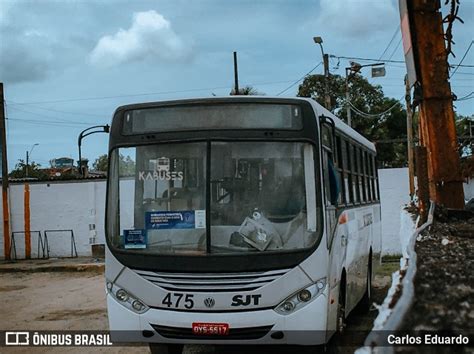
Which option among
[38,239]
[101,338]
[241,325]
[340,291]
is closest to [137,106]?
[241,325]

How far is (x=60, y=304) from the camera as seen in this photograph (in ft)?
39.7

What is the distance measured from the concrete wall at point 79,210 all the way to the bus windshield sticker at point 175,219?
16172 millimetres

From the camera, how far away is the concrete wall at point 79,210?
72.3ft

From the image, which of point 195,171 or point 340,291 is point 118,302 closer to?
point 195,171

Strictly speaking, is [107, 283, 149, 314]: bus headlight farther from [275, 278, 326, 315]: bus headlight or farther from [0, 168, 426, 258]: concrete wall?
[0, 168, 426, 258]: concrete wall

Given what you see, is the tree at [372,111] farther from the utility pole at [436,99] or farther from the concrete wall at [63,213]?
the utility pole at [436,99]

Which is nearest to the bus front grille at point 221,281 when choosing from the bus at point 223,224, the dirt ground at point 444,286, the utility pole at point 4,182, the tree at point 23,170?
the bus at point 223,224

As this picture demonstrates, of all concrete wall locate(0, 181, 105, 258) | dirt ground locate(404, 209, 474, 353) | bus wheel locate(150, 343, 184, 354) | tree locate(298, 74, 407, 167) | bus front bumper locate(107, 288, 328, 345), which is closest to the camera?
dirt ground locate(404, 209, 474, 353)

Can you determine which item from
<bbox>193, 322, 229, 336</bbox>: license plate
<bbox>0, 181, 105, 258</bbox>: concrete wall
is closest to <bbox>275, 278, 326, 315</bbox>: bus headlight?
<bbox>193, 322, 229, 336</bbox>: license plate

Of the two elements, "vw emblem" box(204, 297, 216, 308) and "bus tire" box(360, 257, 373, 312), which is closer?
"vw emblem" box(204, 297, 216, 308)

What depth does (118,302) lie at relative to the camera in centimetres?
614

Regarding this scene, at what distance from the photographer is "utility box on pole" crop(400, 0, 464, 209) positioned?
8023 millimetres

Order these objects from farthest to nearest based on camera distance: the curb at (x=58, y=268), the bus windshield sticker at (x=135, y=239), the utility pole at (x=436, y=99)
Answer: the curb at (x=58, y=268)
the utility pole at (x=436, y=99)
the bus windshield sticker at (x=135, y=239)

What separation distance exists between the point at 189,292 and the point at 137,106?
2.11m
